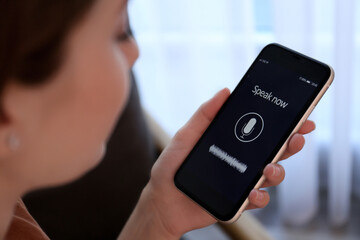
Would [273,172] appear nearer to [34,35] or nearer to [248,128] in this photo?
[248,128]

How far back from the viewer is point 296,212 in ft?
4.58

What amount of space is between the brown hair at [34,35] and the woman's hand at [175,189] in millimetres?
386

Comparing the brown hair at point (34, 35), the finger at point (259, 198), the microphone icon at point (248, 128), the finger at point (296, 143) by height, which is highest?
the brown hair at point (34, 35)

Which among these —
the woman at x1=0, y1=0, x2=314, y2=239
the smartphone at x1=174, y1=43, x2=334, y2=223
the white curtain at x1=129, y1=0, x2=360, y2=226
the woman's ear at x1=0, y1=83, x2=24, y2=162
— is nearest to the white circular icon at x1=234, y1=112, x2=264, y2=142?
the smartphone at x1=174, y1=43, x2=334, y2=223

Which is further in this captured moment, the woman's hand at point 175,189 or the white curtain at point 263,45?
the white curtain at point 263,45

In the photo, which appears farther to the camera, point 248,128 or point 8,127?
point 248,128

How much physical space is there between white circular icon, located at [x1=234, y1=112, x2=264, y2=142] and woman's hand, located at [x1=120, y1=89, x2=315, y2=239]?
5 cm

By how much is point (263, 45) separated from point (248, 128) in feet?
1.90

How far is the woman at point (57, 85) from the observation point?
0.37m

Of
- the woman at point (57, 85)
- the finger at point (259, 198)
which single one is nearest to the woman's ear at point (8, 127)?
the woman at point (57, 85)

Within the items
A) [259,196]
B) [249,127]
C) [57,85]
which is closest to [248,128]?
[249,127]

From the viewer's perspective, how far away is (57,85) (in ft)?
1.35

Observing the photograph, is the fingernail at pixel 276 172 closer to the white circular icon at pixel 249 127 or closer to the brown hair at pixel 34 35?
the white circular icon at pixel 249 127

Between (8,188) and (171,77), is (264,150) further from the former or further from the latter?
(171,77)
